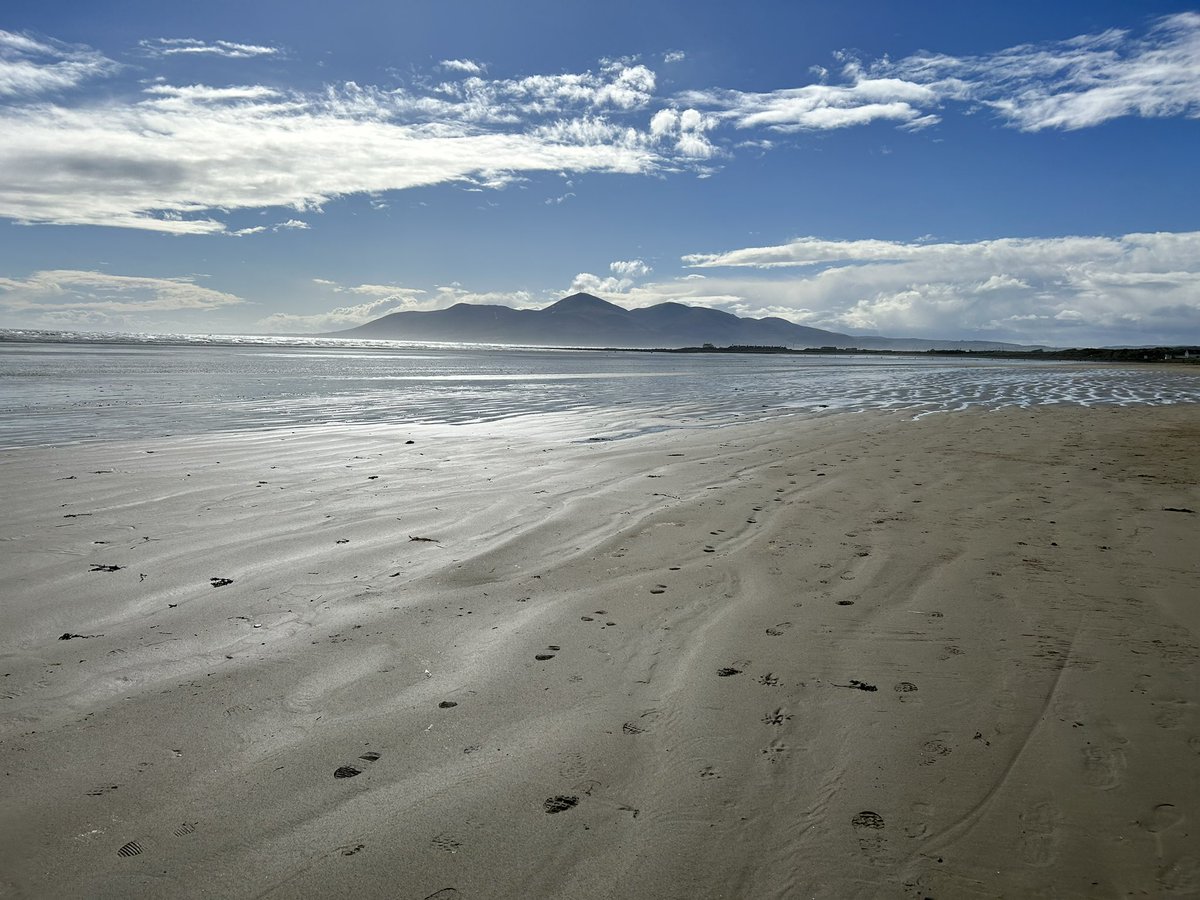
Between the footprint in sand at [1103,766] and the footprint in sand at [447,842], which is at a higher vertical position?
the footprint in sand at [1103,766]

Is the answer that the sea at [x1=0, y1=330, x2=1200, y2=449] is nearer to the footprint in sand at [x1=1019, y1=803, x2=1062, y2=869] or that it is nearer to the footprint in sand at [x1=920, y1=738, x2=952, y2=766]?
the footprint in sand at [x1=920, y1=738, x2=952, y2=766]

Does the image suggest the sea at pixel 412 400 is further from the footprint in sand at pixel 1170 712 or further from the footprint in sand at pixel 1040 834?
the footprint in sand at pixel 1040 834

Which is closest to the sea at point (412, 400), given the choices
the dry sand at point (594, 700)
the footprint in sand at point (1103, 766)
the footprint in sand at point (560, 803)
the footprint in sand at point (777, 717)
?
the dry sand at point (594, 700)

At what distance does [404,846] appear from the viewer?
95.0 inches

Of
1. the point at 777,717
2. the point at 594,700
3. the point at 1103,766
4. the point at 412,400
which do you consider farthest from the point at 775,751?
the point at 412,400

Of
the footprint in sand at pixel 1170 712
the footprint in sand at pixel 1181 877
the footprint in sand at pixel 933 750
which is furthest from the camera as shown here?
the footprint in sand at pixel 1170 712

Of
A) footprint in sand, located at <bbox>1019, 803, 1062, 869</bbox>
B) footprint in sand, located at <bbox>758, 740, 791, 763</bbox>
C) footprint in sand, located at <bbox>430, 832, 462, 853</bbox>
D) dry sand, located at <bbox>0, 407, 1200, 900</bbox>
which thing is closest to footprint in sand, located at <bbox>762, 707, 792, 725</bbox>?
dry sand, located at <bbox>0, 407, 1200, 900</bbox>

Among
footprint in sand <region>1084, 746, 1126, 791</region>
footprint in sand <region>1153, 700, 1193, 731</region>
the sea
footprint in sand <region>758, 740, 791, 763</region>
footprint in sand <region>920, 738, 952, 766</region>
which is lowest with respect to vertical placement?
the sea

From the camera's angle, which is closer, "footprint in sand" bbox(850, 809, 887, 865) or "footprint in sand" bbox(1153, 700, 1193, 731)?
"footprint in sand" bbox(850, 809, 887, 865)

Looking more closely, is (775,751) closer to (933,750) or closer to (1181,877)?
(933,750)

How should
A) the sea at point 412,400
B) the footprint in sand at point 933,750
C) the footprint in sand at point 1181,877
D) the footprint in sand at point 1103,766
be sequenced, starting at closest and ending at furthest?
the footprint in sand at point 1181,877, the footprint in sand at point 1103,766, the footprint in sand at point 933,750, the sea at point 412,400

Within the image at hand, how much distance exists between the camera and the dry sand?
94.0 inches

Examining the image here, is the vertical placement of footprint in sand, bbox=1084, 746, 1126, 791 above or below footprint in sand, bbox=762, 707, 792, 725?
above

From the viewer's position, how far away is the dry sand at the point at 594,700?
239cm
